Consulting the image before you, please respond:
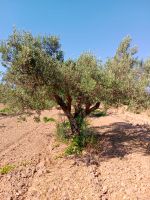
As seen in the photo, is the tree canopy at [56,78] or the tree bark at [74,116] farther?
the tree bark at [74,116]

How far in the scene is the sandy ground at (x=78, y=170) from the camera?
10477 millimetres

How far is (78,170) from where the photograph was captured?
12.9m

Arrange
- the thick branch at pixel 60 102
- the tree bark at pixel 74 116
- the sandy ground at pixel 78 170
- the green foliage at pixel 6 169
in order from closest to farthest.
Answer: the sandy ground at pixel 78 170 < the green foliage at pixel 6 169 < the thick branch at pixel 60 102 < the tree bark at pixel 74 116

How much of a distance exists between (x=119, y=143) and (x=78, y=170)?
5.04 metres

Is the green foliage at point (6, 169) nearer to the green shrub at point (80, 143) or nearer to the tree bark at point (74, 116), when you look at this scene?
the green shrub at point (80, 143)

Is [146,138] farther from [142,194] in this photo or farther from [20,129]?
[20,129]

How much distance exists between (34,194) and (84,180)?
2.15m

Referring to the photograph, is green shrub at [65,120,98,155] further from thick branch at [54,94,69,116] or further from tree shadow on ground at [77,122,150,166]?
thick branch at [54,94,69,116]

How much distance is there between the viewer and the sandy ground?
10.5m

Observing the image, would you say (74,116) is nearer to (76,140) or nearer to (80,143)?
(76,140)

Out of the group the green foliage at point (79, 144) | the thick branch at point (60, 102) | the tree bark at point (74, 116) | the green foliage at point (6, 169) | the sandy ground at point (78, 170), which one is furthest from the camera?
the tree bark at point (74, 116)

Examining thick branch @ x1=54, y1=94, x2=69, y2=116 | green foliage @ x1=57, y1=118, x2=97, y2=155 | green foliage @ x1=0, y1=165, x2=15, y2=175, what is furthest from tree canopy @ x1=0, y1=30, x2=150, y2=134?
green foliage @ x1=0, y1=165, x2=15, y2=175

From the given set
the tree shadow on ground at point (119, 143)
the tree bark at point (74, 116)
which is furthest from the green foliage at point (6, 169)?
the tree bark at point (74, 116)

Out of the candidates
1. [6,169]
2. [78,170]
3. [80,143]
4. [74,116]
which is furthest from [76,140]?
[6,169]
